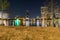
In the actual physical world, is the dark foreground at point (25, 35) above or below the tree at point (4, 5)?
below

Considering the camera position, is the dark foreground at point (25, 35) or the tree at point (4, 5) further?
the tree at point (4, 5)

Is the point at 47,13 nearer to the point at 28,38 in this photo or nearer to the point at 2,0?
the point at 2,0

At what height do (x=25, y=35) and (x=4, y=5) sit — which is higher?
(x=4, y=5)

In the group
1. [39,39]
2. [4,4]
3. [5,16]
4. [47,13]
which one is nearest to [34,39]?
[39,39]

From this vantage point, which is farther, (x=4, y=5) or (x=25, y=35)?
(x=4, y=5)

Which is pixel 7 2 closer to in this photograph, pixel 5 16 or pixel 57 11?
pixel 5 16

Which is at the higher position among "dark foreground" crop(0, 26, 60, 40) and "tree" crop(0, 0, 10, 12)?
"tree" crop(0, 0, 10, 12)

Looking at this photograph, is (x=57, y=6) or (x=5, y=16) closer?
(x=5, y=16)

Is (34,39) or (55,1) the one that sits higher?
(55,1)

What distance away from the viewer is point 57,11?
23.0m

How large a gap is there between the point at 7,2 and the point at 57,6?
7014 millimetres

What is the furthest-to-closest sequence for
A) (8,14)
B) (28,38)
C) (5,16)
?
(8,14), (5,16), (28,38)

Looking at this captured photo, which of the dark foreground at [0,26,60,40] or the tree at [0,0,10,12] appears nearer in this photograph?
the dark foreground at [0,26,60,40]

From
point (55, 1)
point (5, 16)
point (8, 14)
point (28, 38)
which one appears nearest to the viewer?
point (28, 38)
